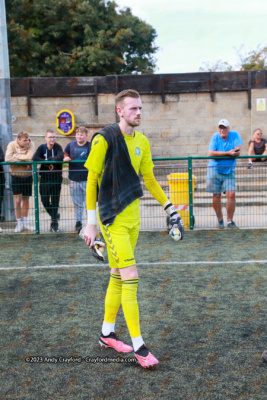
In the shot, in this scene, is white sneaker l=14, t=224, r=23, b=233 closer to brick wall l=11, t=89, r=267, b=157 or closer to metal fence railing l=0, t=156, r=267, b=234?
metal fence railing l=0, t=156, r=267, b=234

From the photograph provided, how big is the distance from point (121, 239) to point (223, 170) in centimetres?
621

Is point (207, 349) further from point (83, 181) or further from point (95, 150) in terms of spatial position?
point (83, 181)

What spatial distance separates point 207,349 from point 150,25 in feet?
111

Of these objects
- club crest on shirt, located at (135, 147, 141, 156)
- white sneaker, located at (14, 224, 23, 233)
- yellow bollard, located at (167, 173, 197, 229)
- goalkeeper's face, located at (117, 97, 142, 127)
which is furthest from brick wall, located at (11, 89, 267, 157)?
goalkeeper's face, located at (117, 97, 142, 127)

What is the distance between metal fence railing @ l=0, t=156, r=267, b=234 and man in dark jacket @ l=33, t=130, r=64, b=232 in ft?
0.06

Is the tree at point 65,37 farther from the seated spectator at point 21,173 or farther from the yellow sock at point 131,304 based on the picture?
the yellow sock at point 131,304

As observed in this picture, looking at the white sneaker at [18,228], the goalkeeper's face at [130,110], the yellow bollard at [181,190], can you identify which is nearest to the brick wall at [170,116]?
the yellow bollard at [181,190]

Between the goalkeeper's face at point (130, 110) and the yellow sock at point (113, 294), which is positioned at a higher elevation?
the goalkeeper's face at point (130, 110)

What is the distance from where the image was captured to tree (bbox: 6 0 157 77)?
30094 millimetres

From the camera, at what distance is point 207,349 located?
13.7 ft

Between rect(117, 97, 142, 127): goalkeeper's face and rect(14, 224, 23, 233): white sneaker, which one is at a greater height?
rect(117, 97, 142, 127): goalkeeper's face

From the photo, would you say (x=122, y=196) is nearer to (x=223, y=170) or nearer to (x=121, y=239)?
(x=121, y=239)

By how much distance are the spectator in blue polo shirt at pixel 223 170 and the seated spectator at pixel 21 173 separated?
3.50 m

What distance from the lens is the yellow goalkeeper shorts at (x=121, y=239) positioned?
390cm
